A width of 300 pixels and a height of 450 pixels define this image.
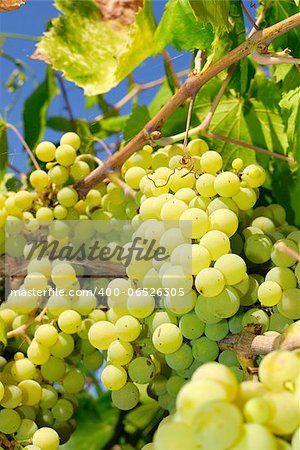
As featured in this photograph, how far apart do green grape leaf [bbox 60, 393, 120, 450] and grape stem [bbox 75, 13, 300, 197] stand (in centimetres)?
54

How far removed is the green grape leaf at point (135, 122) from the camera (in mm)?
974

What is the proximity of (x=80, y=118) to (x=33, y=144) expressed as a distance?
0.14 m

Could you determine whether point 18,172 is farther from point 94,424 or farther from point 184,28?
point 94,424

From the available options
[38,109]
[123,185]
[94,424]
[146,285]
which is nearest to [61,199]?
[123,185]

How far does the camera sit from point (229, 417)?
332 millimetres

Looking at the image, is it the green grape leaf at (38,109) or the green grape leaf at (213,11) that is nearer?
the green grape leaf at (213,11)

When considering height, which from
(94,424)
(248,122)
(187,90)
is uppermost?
(187,90)

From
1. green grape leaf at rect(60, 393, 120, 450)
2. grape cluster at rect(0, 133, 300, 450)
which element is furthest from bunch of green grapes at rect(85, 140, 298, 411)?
green grape leaf at rect(60, 393, 120, 450)

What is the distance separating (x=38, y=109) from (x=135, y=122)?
1.16 feet

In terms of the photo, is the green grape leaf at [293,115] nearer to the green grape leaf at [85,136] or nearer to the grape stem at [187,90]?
the grape stem at [187,90]

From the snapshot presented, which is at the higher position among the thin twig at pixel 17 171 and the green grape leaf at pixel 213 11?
Result: the green grape leaf at pixel 213 11

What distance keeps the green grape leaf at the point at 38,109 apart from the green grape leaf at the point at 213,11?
1.77ft

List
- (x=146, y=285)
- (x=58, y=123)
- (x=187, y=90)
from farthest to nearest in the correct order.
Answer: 1. (x=58, y=123)
2. (x=187, y=90)
3. (x=146, y=285)

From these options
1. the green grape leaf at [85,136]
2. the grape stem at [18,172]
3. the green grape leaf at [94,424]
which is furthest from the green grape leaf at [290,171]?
the green grape leaf at [94,424]
